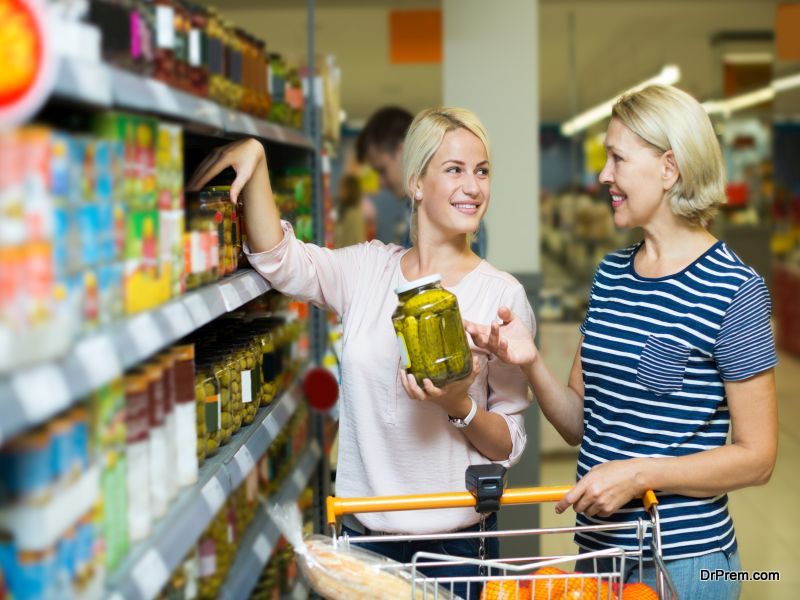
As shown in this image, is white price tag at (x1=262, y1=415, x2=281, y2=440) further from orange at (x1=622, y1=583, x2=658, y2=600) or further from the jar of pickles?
orange at (x1=622, y1=583, x2=658, y2=600)

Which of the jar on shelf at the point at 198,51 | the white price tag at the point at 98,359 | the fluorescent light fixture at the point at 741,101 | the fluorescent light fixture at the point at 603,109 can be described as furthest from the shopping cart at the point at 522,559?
the fluorescent light fixture at the point at 741,101

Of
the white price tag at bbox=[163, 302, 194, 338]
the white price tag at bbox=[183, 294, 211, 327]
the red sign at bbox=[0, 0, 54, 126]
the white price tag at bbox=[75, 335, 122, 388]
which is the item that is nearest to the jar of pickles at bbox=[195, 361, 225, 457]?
the white price tag at bbox=[183, 294, 211, 327]

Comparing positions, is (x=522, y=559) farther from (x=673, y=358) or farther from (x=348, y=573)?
(x=673, y=358)

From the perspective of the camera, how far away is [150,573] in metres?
1.59

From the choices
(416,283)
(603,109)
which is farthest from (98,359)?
(603,109)

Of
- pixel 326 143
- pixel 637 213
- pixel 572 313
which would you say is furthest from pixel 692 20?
pixel 637 213

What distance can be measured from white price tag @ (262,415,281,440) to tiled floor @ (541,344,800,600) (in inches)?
88.5

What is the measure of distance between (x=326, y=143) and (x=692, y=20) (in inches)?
305

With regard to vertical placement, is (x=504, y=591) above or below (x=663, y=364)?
below

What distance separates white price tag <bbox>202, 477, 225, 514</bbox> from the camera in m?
1.97

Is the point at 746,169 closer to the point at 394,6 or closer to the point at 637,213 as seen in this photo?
the point at 394,6

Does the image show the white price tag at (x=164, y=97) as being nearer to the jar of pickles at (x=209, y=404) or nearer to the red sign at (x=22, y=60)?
the red sign at (x=22, y=60)

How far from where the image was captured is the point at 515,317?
7.11 ft

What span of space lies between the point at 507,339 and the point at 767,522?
12.0 feet
